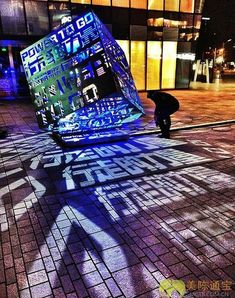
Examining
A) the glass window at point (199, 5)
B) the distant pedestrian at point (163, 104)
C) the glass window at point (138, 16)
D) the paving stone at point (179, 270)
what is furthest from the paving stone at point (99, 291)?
the glass window at point (199, 5)

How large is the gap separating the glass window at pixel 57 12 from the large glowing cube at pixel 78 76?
10736mm

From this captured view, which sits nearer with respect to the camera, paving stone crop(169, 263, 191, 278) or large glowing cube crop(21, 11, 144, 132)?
paving stone crop(169, 263, 191, 278)

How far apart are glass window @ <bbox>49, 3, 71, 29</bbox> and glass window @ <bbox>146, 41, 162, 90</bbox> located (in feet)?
21.8

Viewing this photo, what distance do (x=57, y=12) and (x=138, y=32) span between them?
604 centimetres

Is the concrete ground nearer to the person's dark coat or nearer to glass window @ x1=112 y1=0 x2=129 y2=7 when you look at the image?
the person's dark coat

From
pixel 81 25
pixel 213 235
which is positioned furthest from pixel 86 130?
pixel 213 235

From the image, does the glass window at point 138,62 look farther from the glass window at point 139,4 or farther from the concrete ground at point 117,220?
the concrete ground at point 117,220

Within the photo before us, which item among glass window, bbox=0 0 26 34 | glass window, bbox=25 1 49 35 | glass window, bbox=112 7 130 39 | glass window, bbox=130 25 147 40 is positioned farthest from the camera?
glass window, bbox=130 25 147 40

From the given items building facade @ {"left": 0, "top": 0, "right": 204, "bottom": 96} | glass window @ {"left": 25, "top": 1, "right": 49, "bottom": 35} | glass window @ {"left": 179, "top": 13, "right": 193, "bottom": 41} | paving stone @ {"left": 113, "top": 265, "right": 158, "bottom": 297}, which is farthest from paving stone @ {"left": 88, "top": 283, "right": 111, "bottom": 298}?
glass window @ {"left": 179, "top": 13, "right": 193, "bottom": 41}

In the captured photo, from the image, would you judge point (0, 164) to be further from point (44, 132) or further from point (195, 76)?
point (195, 76)

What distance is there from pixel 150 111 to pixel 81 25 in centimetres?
763

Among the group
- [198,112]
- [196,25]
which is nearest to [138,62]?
[196,25]

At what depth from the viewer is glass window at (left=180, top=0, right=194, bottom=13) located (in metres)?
21.4

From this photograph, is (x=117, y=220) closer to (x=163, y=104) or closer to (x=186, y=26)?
(x=163, y=104)
